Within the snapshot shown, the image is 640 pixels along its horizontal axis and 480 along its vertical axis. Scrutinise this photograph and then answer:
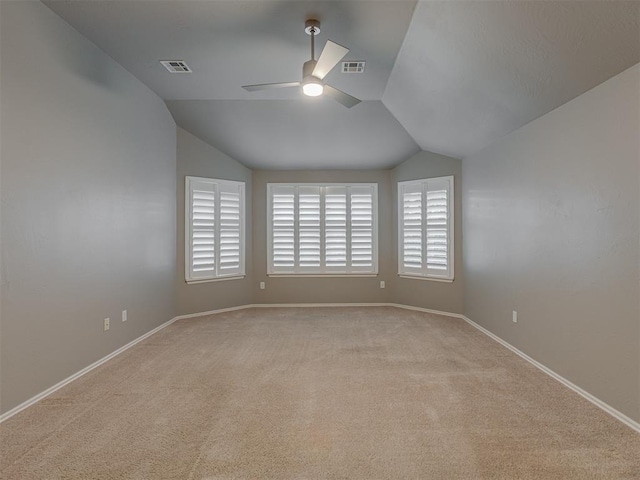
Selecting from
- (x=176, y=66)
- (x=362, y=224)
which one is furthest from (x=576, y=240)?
(x=176, y=66)

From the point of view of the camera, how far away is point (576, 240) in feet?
9.04

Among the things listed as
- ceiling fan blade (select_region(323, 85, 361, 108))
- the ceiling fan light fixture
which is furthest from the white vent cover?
the ceiling fan light fixture

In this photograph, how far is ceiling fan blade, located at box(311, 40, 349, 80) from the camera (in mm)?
2404

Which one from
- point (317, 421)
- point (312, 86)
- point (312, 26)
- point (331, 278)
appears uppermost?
point (312, 26)

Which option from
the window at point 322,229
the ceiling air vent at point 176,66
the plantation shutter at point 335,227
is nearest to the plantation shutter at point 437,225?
the window at point 322,229

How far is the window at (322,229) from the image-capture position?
603 centimetres

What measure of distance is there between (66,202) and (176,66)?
71.0 inches

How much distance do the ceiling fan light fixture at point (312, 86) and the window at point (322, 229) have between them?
10.5ft

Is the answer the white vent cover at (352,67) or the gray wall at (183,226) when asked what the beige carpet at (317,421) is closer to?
the gray wall at (183,226)

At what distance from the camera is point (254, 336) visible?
428 centimetres

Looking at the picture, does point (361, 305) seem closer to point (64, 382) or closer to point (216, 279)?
point (216, 279)

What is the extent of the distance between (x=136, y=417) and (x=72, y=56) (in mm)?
3070

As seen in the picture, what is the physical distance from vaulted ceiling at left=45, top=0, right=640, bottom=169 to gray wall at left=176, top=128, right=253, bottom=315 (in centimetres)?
55

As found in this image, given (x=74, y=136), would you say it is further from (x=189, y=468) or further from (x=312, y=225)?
(x=312, y=225)
